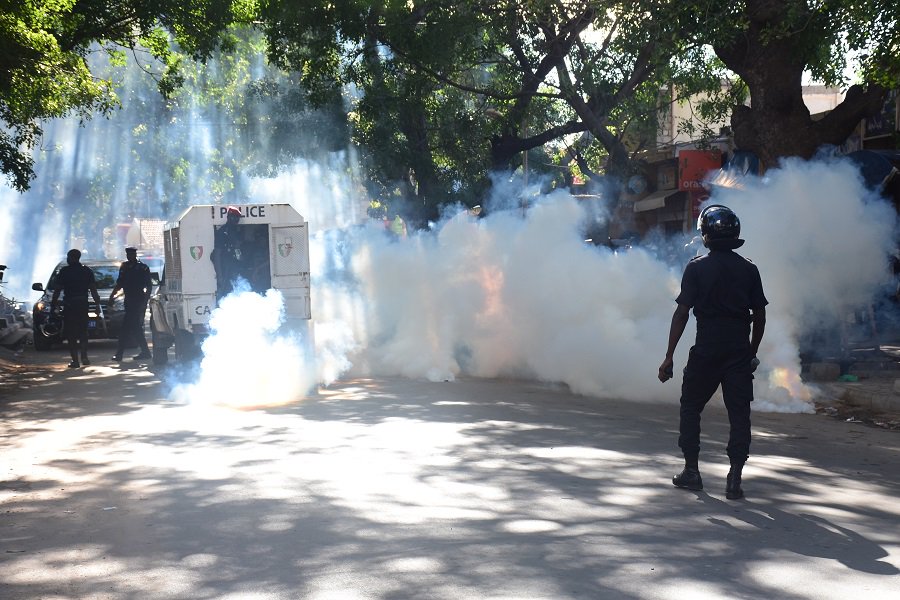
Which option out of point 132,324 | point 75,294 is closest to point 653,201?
point 132,324

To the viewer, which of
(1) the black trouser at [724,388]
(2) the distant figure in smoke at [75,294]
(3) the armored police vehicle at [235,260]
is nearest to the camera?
(1) the black trouser at [724,388]

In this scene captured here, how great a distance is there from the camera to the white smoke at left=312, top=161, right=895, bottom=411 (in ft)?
40.8

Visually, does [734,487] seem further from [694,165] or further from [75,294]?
[694,165]

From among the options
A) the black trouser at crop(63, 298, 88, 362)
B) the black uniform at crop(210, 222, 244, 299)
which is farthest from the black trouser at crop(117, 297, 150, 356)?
the black uniform at crop(210, 222, 244, 299)

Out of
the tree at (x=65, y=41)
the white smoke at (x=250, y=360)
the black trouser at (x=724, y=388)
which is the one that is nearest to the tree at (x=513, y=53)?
the tree at (x=65, y=41)

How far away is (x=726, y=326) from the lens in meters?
6.85

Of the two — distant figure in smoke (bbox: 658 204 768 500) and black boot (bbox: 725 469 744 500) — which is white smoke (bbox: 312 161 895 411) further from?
black boot (bbox: 725 469 744 500)

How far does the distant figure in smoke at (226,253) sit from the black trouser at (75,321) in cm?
371

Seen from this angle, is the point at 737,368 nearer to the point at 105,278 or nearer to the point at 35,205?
the point at 105,278

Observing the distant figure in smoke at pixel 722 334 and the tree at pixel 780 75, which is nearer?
the distant figure in smoke at pixel 722 334

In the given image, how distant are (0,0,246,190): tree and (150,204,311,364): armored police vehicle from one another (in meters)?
3.08

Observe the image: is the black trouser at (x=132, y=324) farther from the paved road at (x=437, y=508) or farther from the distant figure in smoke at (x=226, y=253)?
the paved road at (x=437, y=508)

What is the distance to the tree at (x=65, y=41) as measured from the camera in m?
14.5

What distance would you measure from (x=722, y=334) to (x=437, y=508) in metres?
2.12
